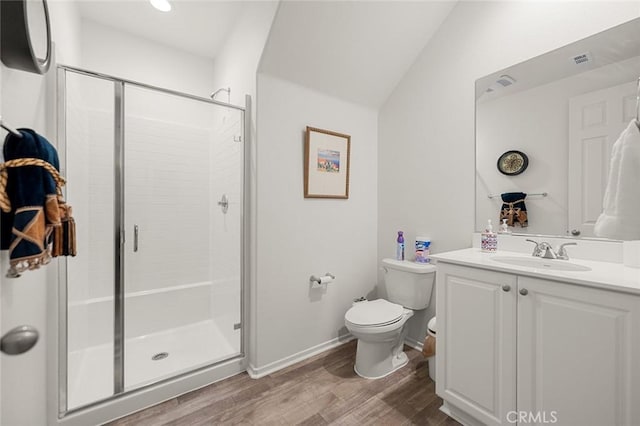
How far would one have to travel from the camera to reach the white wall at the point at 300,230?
1828mm

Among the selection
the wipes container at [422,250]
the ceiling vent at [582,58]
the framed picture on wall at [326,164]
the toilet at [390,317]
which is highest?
the ceiling vent at [582,58]

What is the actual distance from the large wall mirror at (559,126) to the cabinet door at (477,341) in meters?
0.63

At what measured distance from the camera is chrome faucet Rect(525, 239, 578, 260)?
54.8 inches

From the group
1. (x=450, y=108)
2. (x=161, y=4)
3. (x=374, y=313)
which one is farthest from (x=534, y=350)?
(x=161, y=4)

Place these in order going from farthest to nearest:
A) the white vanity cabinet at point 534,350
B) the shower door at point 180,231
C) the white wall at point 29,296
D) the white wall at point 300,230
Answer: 1. the shower door at point 180,231
2. the white wall at point 300,230
3. the white vanity cabinet at point 534,350
4. the white wall at point 29,296

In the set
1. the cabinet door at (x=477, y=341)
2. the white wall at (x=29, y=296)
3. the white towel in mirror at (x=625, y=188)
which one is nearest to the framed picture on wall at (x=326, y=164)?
the cabinet door at (x=477, y=341)

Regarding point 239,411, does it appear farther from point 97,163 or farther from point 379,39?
point 379,39

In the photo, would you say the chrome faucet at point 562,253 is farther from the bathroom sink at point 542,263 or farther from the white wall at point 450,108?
the white wall at point 450,108

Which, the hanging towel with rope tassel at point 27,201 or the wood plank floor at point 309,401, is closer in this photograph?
the hanging towel with rope tassel at point 27,201

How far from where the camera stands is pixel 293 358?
1961 millimetres

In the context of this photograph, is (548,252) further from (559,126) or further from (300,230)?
(300,230)

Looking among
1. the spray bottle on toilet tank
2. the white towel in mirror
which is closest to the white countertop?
the white towel in mirror

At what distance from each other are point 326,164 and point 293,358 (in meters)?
1.49

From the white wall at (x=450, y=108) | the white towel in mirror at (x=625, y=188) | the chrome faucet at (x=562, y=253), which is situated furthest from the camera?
the white wall at (x=450, y=108)
